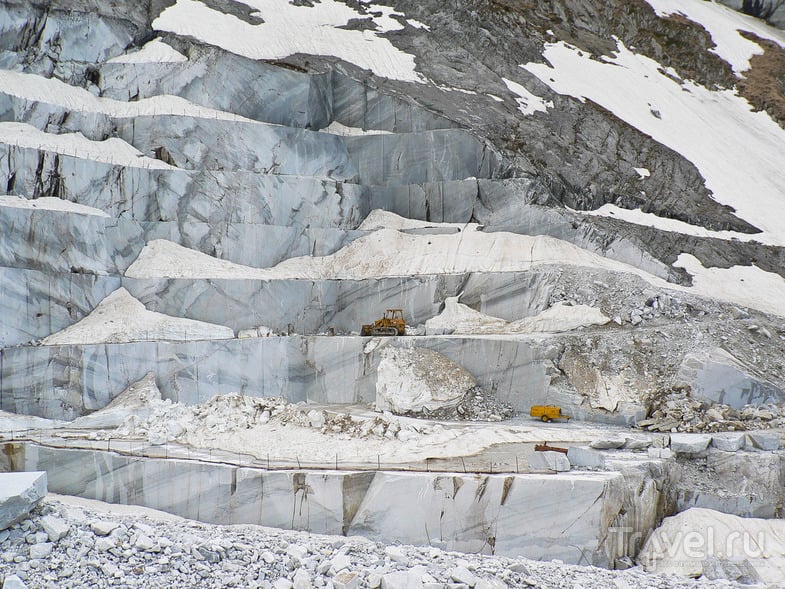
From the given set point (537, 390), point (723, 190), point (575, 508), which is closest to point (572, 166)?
point (723, 190)

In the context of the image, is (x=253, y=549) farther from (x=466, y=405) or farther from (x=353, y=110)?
(x=353, y=110)

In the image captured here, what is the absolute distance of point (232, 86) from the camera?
26.2m

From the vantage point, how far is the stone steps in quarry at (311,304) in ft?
39.9

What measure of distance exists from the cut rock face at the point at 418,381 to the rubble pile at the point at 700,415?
4646mm

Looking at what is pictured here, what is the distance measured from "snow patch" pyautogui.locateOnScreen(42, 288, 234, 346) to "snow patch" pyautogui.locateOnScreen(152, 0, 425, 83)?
Result: 13794 mm

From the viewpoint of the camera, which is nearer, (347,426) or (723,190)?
(347,426)

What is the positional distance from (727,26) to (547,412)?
35.5 m

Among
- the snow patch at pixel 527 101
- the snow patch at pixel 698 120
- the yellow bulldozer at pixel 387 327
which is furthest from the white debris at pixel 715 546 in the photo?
the snow patch at pixel 527 101

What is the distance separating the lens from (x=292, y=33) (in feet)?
104

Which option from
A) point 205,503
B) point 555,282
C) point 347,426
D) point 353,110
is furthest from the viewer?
point 353,110

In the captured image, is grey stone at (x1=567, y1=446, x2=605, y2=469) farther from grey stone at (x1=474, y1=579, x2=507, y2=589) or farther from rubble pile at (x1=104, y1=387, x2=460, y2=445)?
grey stone at (x1=474, y1=579, x2=507, y2=589)

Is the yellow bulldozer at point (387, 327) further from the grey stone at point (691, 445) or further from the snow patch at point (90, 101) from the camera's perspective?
the snow patch at point (90, 101)

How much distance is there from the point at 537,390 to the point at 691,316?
17.0 ft

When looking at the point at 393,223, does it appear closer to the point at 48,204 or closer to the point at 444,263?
the point at 444,263
